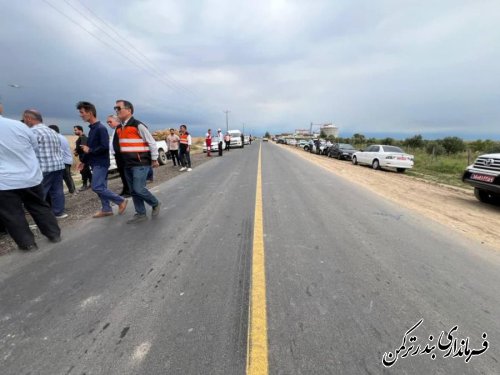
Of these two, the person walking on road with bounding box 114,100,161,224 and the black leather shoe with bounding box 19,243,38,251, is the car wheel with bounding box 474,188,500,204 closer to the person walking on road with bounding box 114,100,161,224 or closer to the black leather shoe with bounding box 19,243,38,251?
Result: the person walking on road with bounding box 114,100,161,224

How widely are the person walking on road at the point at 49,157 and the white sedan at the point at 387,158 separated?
1510 centimetres

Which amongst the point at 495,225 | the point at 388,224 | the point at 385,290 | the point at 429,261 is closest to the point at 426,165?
the point at 495,225

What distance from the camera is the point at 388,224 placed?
459cm

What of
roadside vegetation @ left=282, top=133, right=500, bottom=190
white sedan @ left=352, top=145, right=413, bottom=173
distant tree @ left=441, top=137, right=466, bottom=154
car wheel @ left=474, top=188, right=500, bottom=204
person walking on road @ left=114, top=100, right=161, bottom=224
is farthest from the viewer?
distant tree @ left=441, top=137, right=466, bottom=154

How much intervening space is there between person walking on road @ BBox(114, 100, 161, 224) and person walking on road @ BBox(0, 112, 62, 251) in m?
1.21

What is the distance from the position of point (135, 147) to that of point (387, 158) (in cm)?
1426

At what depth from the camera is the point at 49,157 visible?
15.2ft

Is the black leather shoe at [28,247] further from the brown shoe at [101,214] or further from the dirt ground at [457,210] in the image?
the dirt ground at [457,210]

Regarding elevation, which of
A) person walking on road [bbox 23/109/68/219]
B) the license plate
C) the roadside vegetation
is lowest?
the roadside vegetation

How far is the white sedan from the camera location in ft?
46.4

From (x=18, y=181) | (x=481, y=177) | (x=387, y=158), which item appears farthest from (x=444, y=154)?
(x=18, y=181)

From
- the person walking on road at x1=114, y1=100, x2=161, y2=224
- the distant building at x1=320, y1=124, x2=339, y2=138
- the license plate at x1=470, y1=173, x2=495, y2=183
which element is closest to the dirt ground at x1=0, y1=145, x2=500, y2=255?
the license plate at x1=470, y1=173, x2=495, y2=183

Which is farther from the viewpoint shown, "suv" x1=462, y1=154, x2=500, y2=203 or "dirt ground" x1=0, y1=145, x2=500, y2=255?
"suv" x1=462, y1=154, x2=500, y2=203

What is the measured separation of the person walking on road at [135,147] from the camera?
14.2 feet
